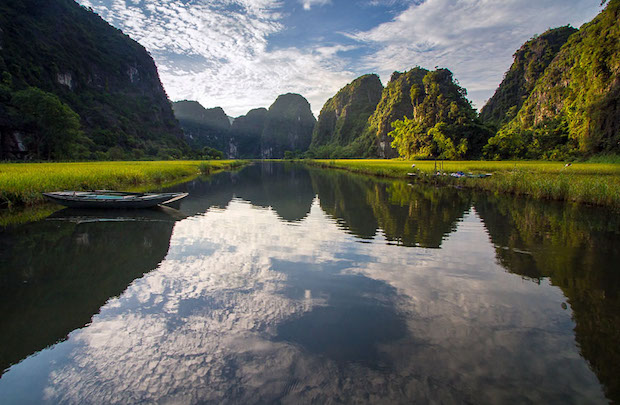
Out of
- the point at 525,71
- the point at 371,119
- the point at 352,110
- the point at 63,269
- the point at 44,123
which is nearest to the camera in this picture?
the point at 63,269

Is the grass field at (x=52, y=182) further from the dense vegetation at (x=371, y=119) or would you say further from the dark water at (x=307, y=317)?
the dense vegetation at (x=371, y=119)

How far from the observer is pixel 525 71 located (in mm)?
84188

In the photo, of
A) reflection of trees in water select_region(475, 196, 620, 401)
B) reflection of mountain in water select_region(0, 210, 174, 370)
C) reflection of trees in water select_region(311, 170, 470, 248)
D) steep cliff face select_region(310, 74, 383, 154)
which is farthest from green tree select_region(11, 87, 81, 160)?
steep cliff face select_region(310, 74, 383, 154)

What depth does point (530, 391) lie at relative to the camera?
10.3 feet

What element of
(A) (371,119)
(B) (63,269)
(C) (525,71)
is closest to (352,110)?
(A) (371,119)

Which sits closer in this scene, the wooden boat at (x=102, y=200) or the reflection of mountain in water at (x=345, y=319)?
the reflection of mountain in water at (x=345, y=319)

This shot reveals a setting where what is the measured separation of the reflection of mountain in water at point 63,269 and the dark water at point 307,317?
1.7 inches

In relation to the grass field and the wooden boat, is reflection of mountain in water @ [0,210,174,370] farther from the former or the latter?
the grass field

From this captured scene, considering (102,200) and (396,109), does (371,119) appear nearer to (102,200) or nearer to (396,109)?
(396,109)

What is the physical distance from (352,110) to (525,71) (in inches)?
3177

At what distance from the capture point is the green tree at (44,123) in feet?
124

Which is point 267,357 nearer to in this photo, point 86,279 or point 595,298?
point 86,279

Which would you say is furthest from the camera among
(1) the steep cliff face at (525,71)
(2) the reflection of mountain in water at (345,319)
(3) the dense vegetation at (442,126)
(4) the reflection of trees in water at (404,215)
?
(1) the steep cliff face at (525,71)

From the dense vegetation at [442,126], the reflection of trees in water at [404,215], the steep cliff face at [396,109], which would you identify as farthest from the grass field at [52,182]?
the steep cliff face at [396,109]
